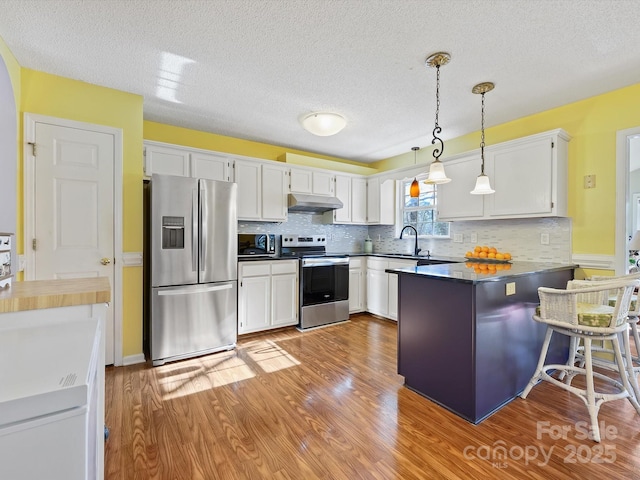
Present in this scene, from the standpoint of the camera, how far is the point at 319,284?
13.1 ft

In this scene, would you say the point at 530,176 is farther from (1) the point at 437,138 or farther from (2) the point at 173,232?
(2) the point at 173,232

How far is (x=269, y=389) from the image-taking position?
92.0 inches

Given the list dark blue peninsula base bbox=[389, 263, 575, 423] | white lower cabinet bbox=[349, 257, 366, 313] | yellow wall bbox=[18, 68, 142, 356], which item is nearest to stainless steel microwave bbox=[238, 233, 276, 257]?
white lower cabinet bbox=[349, 257, 366, 313]

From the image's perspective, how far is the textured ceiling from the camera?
5.90 ft

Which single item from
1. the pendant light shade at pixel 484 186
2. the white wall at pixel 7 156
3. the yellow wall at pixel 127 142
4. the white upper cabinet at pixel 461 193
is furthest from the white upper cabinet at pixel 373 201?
the white wall at pixel 7 156

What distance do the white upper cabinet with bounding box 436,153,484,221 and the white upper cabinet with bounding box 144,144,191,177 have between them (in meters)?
2.99

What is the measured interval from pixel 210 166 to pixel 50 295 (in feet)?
8.36

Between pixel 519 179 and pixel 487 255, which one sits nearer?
pixel 519 179

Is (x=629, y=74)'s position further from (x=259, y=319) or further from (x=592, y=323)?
(x=259, y=319)

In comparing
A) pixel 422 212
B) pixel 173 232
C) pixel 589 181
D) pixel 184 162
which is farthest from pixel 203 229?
pixel 589 181

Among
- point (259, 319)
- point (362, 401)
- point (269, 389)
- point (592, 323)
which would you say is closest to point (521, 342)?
point (592, 323)

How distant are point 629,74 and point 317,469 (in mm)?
3586

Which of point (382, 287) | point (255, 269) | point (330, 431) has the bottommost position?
point (330, 431)

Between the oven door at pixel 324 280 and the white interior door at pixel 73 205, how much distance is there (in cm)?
203
